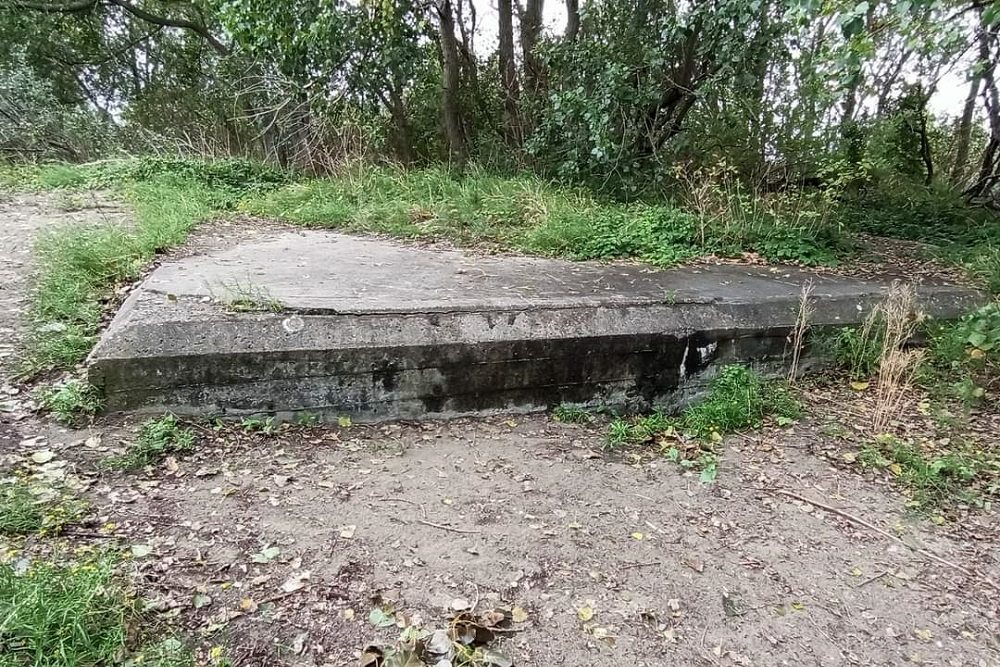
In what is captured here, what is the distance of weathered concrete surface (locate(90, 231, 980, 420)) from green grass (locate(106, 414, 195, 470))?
Result: 13 centimetres

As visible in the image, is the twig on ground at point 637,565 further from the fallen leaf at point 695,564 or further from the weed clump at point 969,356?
the weed clump at point 969,356

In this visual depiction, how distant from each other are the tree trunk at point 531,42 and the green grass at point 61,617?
7595 mm

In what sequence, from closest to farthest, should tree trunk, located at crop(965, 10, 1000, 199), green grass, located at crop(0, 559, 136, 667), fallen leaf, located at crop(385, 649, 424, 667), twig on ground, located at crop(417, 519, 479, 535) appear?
green grass, located at crop(0, 559, 136, 667)
fallen leaf, located at crop(385, 649, 424, 667)
twig on ground, located at crop(417, 519, 479, 535)
tree trunk, located at crop(965, 10, 1000, 199)

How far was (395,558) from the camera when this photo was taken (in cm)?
231

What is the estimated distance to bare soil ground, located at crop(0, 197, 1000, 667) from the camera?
79.0 inches

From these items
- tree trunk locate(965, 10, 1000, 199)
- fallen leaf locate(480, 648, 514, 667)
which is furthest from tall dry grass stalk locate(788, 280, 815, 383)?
tree trunk locate(965, 10, 1000, 199)

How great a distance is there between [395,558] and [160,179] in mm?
7569

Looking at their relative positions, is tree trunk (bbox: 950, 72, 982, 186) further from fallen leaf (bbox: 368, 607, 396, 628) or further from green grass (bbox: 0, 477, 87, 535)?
green grass (bbox: 0, 477, 87, 535)

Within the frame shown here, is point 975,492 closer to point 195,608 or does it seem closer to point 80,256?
point 195,608

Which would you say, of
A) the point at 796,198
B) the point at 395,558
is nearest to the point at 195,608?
the point at 395,558

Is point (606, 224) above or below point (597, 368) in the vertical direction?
above

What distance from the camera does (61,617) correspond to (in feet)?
5.53

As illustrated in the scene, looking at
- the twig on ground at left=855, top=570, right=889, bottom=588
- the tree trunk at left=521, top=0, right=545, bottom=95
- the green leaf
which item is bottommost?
the twig on ground at left=855, top=570, right=889, bottom=588

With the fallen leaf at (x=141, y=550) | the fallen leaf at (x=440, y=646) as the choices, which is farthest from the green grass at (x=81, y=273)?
the fallen leaf at (x=440, y=646)
